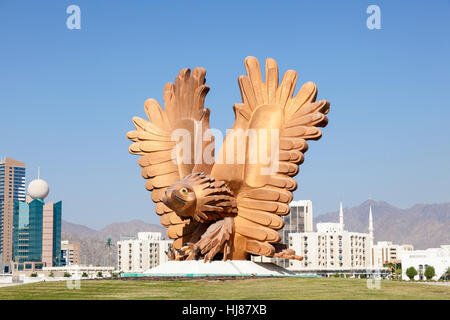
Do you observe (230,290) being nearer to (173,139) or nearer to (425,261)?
(173,139)

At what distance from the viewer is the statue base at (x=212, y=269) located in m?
28.6

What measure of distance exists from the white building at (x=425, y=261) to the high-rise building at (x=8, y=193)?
95.2 m

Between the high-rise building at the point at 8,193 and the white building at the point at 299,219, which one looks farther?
the high-rise building at the point at 8,193

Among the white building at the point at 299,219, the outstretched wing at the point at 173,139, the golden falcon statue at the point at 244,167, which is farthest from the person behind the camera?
the white building at the point at 299,219

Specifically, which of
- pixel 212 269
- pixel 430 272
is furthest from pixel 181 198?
pixel 430 272

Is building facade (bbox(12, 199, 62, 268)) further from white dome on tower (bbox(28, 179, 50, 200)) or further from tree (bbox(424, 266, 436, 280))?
tree (bbox(424, 266, 436, 280))

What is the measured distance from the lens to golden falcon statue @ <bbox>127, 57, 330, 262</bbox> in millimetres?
29266

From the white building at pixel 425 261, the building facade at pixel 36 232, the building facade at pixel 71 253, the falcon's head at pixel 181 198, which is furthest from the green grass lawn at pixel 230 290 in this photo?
the building facade at pixel 71 253

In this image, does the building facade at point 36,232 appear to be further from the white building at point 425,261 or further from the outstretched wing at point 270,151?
the outstretched wing at point 270,151

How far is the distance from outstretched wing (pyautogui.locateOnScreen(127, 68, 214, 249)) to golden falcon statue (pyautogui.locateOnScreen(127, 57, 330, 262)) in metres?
0.05

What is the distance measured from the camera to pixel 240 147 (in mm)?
29938

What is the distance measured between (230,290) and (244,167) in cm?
751

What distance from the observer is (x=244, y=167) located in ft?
98.6
